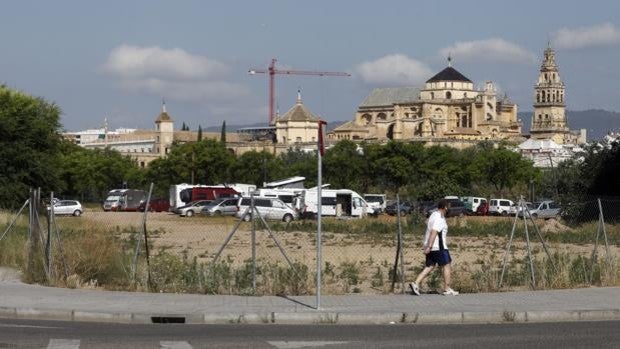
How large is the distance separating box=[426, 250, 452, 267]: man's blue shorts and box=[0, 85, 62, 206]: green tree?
3965cm

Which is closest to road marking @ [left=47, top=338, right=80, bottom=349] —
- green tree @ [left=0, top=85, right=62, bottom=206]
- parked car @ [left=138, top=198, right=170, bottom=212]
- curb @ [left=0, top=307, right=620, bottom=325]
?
curb @ [left=0, top=307, right=620, bottom=325]

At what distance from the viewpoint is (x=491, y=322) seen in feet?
60.3

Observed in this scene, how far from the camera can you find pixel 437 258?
2114 cm

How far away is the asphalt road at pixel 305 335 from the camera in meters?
15.1

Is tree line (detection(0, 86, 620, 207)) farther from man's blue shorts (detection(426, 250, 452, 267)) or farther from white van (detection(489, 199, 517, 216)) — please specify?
man's blue shorts (detection(426, 250, 452, 267))

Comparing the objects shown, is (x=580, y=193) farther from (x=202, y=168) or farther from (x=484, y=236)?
(x=202, y=168)

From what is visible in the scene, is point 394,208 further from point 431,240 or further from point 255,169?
point 431,240

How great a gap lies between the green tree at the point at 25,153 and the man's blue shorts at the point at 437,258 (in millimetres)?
39645

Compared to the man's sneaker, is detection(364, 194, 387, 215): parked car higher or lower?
higher

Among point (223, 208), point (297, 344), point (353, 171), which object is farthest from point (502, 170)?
point (297, 344)

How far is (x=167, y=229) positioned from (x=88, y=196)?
71.3m

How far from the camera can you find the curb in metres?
18.3

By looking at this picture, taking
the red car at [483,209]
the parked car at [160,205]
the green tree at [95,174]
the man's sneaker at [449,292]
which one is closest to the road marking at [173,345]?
the man's sneaker at [449,292]

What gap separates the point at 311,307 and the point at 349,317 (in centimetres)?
120
